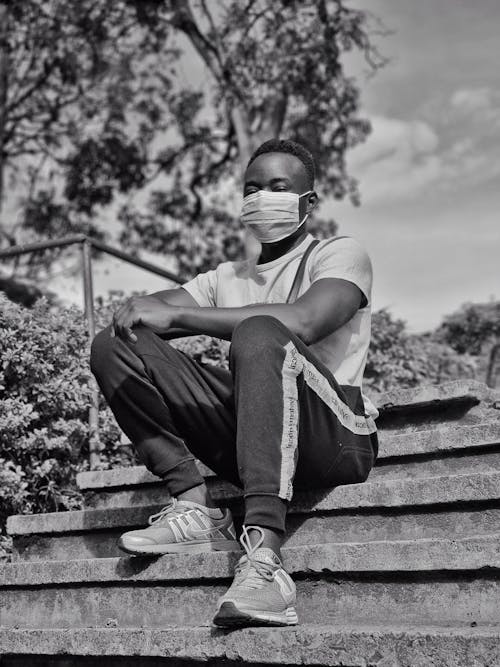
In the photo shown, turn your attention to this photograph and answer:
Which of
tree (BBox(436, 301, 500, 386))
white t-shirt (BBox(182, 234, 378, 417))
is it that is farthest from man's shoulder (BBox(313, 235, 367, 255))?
tree (BBox(436, 301, 500, 386))

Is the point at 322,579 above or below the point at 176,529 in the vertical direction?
below

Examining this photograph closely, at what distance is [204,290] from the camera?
3768 mm

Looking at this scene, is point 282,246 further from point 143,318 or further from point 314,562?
point 314,562

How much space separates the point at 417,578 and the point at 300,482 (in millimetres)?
567

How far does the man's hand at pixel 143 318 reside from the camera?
3.13m

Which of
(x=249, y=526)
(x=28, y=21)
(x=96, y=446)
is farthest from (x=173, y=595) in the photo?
(x=28, y=21)

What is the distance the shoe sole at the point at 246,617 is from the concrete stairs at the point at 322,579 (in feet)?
0.12

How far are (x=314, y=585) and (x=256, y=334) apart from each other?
803 mm

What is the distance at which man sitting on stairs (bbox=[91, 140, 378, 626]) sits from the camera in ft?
8.99

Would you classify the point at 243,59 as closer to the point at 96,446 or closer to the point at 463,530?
the point at 96,446

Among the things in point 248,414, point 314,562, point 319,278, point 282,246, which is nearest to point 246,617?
point 314,562

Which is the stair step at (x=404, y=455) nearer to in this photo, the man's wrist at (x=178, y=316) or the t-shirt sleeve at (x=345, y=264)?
the t-shirt sleeve at (x=345, y=264)

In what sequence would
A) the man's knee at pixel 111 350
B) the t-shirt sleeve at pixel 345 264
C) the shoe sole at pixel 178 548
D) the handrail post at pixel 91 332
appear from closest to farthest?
the shoe sole at pixel 178 548
the man's knee at pixel 111 350
the t-shirt sleeve at pixel 345 264
the handrail post at pixel 91 332

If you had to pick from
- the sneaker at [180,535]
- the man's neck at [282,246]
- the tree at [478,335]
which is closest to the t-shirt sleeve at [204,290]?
the man's neck at [282,246]
